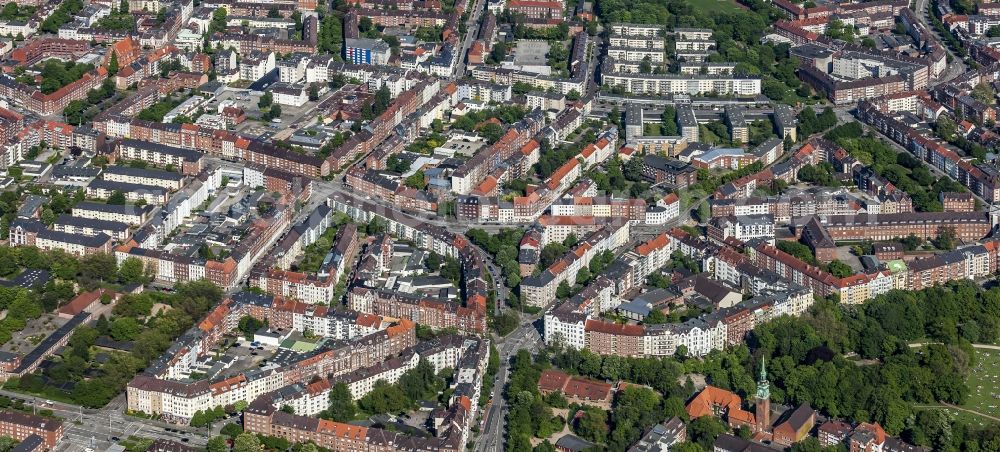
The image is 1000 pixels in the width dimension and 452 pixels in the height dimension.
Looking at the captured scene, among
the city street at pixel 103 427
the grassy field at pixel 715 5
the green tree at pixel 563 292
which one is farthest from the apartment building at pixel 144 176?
the grassy field at pixel 715 5

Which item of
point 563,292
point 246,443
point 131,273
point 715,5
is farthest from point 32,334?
point 715,5

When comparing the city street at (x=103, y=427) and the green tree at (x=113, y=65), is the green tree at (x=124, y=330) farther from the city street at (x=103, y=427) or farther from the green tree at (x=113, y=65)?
the green tree at (x=113, y=65)

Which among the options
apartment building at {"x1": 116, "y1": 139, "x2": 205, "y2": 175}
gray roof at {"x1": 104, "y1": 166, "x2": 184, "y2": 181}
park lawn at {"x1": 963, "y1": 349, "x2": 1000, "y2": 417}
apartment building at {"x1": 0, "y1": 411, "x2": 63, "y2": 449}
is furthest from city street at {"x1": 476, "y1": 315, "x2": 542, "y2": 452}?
apartment building at {"x1": 116, "y1": 139, "x2": 205, "y2": 175}

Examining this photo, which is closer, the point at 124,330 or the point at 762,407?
the point at 762,407

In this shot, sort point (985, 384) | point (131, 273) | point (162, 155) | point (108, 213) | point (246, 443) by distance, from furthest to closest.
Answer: point (162, 155) < point (108, 213) < point (131, 273) < point (985, 384) < point (246, 443)

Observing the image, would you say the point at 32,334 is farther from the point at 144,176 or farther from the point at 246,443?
the point at 144,176

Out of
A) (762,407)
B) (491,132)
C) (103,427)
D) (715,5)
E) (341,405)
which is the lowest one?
(103,427)

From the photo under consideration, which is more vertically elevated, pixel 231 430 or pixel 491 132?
pixel 491 132

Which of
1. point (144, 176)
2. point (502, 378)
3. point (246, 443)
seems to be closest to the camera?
point (246, 443)

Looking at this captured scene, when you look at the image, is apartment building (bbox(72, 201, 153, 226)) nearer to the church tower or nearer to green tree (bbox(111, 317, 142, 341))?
green tree (bbox(111, 317, 142, 341))

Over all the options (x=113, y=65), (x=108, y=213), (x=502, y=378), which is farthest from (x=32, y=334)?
(x=113, y=65)
